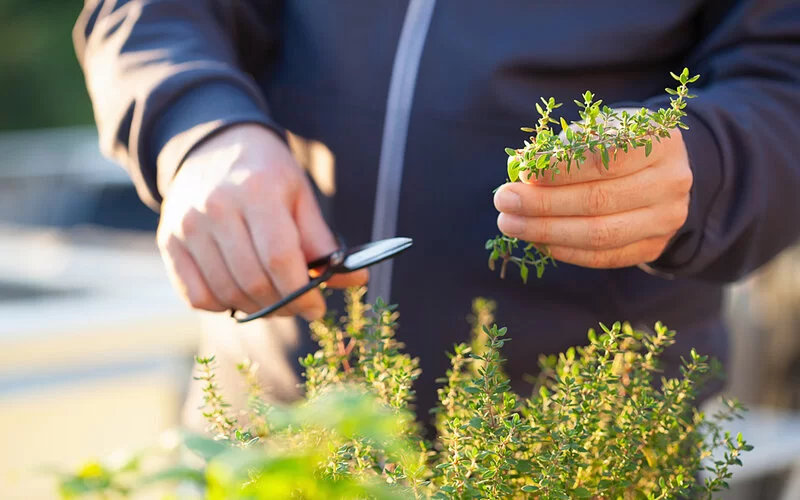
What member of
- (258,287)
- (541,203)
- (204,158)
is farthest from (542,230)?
(204,158)

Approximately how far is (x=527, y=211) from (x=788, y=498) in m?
2.18

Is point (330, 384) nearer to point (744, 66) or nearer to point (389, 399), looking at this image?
point (389, 399)

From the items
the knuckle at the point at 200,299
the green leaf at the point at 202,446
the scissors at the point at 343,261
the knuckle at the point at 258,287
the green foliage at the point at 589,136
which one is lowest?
the knuckle at the point at 200,299

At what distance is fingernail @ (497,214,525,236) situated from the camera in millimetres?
829

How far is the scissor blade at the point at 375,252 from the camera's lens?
0.92 metres

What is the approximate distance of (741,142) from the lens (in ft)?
3.49

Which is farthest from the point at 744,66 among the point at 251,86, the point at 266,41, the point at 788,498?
the point at 788,498

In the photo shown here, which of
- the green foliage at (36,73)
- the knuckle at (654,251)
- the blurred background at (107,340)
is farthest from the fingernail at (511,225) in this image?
the green foliage at (36,73)

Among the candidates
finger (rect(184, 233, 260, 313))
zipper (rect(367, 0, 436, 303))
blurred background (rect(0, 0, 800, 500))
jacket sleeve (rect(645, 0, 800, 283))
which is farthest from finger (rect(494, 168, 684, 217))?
blurred background (rect(0, 0, 800, 500))

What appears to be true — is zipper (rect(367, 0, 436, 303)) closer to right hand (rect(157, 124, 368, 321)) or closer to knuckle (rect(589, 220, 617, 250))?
right hand (rect(157, 124, 368, 321))

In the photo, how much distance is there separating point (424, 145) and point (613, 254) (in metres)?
0.48

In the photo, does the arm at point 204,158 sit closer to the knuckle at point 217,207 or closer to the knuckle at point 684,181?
the knuckle at point 217,207

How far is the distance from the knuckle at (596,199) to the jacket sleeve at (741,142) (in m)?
0.13

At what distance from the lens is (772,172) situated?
1096mm
